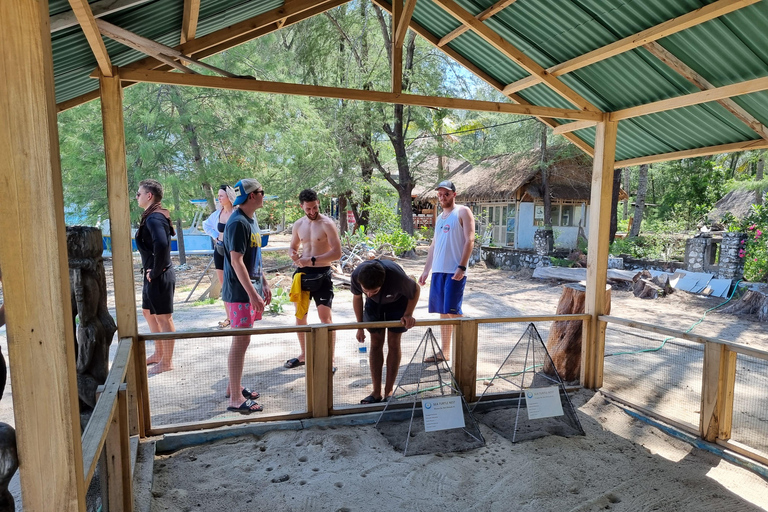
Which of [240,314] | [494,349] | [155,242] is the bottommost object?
[494,349]

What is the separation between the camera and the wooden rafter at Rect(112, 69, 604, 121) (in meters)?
3.10

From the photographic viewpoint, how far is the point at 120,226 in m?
3.00

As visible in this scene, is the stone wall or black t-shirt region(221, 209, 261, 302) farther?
the stone wall

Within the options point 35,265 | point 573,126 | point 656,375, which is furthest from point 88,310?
point 656,375

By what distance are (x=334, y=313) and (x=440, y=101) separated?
175 inches

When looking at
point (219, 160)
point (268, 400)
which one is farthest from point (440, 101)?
point (219, 160)

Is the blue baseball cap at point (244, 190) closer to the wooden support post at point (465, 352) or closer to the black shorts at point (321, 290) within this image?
the black shorts at point (321, 290)

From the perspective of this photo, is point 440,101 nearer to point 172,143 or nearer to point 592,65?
point 592,65

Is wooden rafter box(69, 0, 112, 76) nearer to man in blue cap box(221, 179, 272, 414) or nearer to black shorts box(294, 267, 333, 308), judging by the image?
man in blue cap box(221, 179, 272, 414)

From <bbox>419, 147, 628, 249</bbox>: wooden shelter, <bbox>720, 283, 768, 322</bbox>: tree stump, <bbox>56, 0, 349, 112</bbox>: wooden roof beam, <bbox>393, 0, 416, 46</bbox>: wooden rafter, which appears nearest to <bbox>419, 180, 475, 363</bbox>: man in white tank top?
<bbox>393, 0, 416, 46</bbox>: wooden rafter

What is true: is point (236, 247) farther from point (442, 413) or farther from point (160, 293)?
point (442, 413)

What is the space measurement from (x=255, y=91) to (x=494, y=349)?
12.7 ft

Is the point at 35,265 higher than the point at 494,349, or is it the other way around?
the point at 35,265

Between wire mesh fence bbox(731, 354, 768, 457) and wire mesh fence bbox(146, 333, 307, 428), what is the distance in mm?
3319
